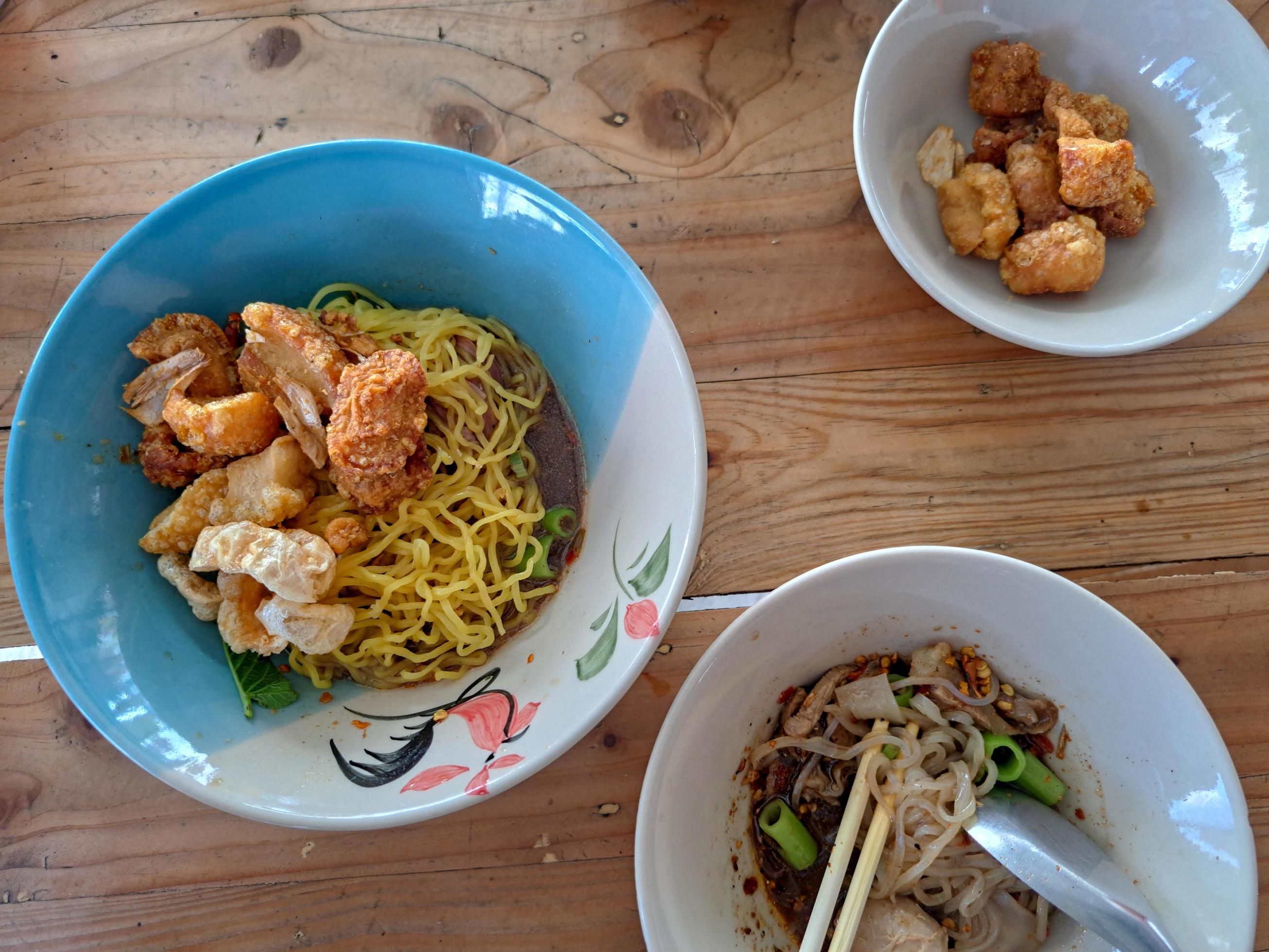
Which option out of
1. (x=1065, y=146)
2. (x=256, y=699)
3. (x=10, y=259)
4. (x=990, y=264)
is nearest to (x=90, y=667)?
(x=256, y=699)

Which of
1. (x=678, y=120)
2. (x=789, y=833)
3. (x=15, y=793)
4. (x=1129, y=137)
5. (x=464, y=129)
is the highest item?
(x=1129, y=137)

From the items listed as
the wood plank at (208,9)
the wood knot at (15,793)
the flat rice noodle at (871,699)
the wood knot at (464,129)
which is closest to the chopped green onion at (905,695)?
the flat rice noodle at (871,699)

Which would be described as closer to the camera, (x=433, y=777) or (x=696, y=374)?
(x=433, y=777)

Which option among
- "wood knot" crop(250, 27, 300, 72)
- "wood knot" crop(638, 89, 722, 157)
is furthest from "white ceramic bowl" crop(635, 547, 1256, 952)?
"wood knot" crop(250, 27, 300, 72)

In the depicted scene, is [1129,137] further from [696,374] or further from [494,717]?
[494,717]

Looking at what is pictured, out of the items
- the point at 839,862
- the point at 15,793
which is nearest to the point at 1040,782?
the point at 839,862

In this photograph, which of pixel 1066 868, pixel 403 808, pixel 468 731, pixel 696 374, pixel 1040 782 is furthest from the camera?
pixel 696 374

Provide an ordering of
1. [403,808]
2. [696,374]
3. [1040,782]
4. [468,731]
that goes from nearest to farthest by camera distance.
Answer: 1. [403,808]
2. [468,731]
3. [1040,782]
4. [696,374]
